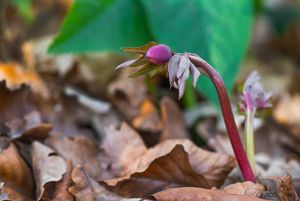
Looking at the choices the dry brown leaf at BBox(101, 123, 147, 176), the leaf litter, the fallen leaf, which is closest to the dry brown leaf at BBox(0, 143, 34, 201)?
the leaf litter

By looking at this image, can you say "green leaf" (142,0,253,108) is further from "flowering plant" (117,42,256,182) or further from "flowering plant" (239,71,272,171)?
"flowering plant" (117,42,256,182)

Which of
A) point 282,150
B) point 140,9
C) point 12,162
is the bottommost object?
point 282,150

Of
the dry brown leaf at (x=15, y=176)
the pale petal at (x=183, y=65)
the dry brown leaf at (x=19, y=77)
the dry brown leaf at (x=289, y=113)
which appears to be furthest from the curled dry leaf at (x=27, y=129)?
the dry brown leaf at (x=289, y=113)

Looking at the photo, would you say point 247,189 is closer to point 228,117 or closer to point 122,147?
point 228,117

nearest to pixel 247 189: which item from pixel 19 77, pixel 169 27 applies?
pixel 169 27

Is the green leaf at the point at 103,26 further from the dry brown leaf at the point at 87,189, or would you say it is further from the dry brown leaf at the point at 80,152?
the dry brown leaf at the point at 87,189

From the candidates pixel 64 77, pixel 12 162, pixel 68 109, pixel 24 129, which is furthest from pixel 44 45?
pixel 12 162

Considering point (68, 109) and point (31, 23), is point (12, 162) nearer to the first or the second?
point (68, 109)
